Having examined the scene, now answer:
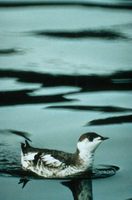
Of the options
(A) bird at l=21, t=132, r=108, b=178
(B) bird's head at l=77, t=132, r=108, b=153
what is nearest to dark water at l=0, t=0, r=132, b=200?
(A) bird at l=21, t=132, r=108, b=178

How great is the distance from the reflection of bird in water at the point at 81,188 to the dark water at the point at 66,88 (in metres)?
0.01

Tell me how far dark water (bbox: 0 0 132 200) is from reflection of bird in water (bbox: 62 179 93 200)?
0.01 metres

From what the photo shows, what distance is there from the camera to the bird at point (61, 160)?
24.9 ft

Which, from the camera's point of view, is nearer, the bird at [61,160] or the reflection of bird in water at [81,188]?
the reflection of bird in water at [81,188]

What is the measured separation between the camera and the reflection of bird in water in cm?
717

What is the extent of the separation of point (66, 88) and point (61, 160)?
133 inches

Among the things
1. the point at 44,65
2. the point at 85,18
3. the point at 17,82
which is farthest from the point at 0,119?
the point at 85,18

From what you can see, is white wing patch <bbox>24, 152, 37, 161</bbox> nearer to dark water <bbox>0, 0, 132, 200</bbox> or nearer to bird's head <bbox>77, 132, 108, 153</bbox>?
dark water <bbox>0, 0, 132, 200</bbox>

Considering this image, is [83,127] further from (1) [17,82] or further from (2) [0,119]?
(1) [17,82]

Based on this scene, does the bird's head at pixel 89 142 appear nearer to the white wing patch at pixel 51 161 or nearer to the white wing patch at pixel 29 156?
the white wing patch at pixel 51 161

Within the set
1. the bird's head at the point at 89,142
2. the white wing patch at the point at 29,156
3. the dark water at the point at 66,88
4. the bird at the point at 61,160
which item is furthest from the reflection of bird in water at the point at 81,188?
the white wing patch at the point at 29,156

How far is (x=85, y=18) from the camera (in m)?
14.6

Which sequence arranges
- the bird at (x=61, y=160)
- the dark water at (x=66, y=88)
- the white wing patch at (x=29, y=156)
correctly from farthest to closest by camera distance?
the white wing patch at (x=29, y=156) → the bird at (x=61, y=160) → the dark water at (x=66, y=88)

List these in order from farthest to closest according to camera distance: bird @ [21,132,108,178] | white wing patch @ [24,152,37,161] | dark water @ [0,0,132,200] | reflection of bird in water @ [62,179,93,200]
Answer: white wing patch @ [24,152,37,161]
bird @ [21,132,108,178]
dark water @ [0,0,132,200]
reflection of bird in water @ [62,179,93,200]
